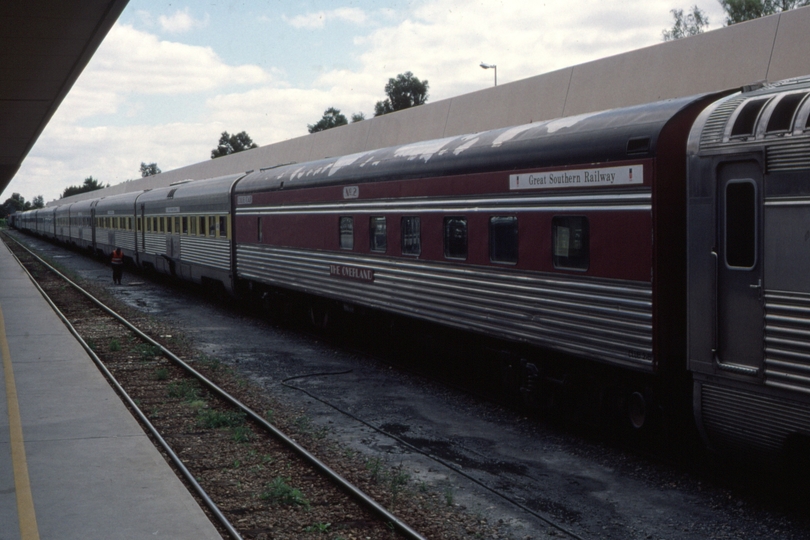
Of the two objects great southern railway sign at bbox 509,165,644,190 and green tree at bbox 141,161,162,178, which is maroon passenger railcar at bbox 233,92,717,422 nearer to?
great southern railway sign at bbox 509,165,644,190

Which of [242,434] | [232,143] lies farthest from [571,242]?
[232,143]

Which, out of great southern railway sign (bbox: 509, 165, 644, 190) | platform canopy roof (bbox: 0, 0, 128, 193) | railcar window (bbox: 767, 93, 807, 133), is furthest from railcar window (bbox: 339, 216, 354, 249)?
railcar window (bbox: 767, 93, 807, 133)

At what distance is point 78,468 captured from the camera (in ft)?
25.3

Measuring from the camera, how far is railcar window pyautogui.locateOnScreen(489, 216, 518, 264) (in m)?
9.46

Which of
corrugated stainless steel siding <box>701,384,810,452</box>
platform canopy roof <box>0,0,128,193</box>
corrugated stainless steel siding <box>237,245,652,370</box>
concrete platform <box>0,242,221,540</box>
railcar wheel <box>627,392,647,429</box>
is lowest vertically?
concrete platform <box>0,242,221,540</box>

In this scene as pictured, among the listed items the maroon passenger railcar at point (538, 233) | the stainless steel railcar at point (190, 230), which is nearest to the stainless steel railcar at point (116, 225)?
the stainless steel railcar at point (190, 230)

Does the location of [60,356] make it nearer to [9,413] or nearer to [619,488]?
[9,413]

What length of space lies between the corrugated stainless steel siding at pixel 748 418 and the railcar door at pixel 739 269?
0.74 feet

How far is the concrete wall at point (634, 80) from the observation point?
39.5 ft

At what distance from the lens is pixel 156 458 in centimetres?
809

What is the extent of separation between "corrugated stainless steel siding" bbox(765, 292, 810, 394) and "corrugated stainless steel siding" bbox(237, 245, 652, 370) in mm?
1264

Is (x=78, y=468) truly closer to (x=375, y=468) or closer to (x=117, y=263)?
(x=375, y=468)

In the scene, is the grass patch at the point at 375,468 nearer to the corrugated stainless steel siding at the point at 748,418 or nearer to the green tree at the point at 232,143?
the corrugated stainless steel siding at the point at 748,418

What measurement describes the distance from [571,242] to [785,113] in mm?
2701
